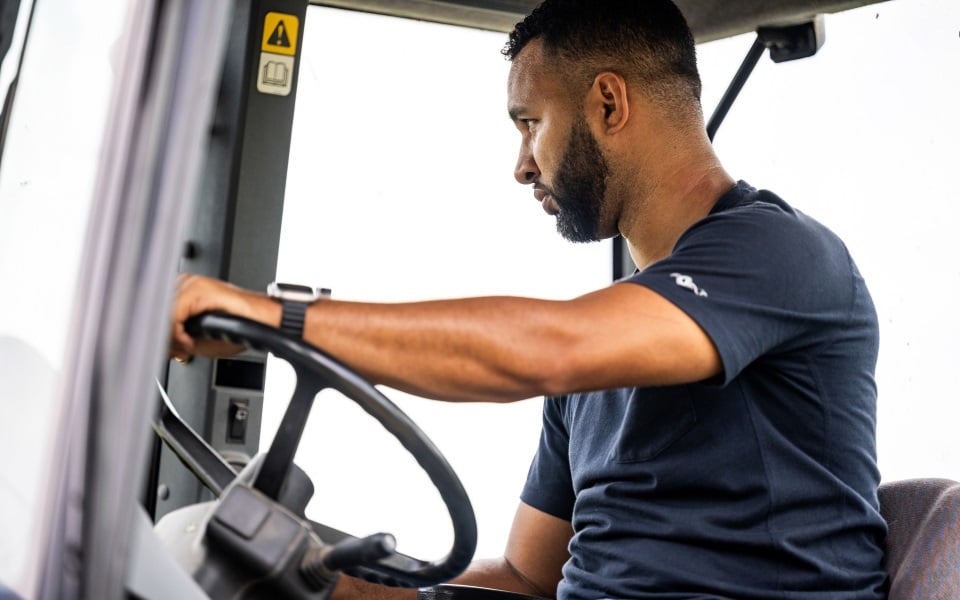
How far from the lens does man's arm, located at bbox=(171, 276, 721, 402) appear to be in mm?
1223

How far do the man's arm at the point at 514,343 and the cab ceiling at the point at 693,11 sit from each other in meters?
0.79

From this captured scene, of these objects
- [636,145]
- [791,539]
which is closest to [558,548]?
[791,539]

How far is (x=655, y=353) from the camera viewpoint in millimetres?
A: 1328

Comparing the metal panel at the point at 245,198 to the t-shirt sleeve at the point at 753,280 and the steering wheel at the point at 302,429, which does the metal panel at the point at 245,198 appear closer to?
the steering wheel at the point at 302,429

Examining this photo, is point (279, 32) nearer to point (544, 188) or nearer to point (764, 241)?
point (544, 188)

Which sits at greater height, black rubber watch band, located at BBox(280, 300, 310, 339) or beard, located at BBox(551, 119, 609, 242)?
beard, located at BBox(551, 119, 609, 242)

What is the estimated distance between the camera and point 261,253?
81.0 inches

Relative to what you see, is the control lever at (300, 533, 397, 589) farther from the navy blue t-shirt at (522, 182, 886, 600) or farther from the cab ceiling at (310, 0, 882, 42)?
the cab ceiling at (310, 0, 882, 42)

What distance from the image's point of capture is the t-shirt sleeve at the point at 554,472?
1999 mm

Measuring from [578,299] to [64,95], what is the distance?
2.01ft

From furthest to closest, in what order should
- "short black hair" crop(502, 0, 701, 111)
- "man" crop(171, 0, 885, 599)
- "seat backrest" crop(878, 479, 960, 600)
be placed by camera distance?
"short black hair" crop(502, 0, 701, 111) < "seat backrest" crop(878, 479, 960, 600) < "man" crop(171, 0, 885, 599)

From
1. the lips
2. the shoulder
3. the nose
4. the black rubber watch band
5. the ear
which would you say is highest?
the ear

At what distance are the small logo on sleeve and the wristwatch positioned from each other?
17.7 inches

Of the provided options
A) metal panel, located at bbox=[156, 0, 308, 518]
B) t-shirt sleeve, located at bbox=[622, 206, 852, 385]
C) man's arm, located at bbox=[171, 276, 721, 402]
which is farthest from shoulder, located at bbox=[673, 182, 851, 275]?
metal panel, located at bbox=[156, 0, 308, 518]
